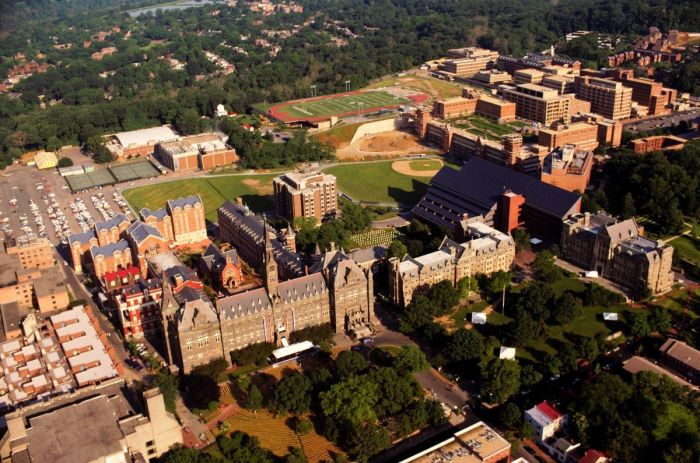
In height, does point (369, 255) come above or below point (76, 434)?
below

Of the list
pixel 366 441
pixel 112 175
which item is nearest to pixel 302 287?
pixel 366 441

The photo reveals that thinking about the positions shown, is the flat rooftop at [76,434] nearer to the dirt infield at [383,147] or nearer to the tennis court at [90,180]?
the tennis court at [90,180]

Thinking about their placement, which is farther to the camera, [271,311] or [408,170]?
[408,170]

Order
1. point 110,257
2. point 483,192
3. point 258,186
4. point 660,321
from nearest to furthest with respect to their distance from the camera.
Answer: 1. point 660,321
2. point 110,257
3. point 483,192
4. point 258,186

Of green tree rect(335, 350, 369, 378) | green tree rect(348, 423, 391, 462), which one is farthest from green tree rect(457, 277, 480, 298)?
green tree rect(348, 423, 391, 462)

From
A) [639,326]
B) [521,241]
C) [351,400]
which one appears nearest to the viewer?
[351,400]

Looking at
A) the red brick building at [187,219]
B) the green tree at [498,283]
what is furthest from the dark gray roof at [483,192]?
the red brick building at [187,219]

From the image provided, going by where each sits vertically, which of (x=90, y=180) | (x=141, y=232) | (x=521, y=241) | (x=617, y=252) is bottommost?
(x=90, y=180)

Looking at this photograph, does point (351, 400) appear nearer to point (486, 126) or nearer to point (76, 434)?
point (76, 434)
